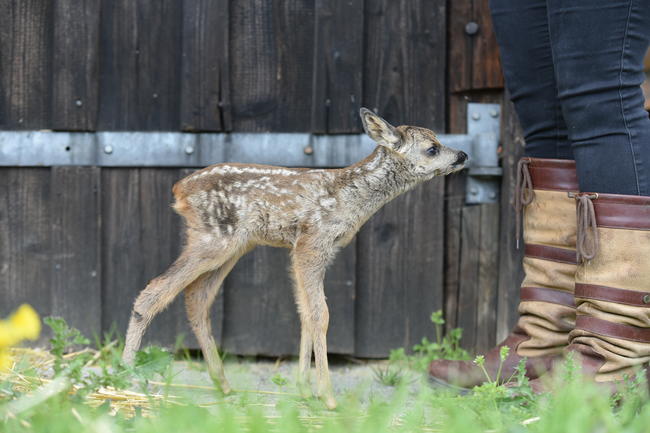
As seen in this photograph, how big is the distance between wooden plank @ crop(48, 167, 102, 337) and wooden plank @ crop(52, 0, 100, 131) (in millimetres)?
283

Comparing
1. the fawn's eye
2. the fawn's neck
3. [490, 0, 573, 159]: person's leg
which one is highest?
[490, 0, 573, 159]: person's leg

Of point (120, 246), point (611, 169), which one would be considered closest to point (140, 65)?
point (120, 246)

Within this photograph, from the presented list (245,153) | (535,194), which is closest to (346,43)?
(245,153)

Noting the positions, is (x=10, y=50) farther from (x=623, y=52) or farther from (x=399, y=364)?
(x=623, y=52)

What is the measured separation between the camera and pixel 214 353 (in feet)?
10.4

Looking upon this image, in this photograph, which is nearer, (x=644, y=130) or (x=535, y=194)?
(x=644, y=130)

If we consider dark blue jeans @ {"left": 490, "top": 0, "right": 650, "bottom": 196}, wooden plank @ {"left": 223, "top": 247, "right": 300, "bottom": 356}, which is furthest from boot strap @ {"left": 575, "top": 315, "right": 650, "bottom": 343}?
wooden plank @ {"left": 223, "top": 247, "right": 300, "bottom": 356}

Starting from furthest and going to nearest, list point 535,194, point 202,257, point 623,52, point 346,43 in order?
1. point 346,43
2. point 535,194
3. point 202,257
4. point 623,52

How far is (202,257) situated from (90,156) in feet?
4.25

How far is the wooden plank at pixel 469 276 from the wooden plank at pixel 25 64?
235cm

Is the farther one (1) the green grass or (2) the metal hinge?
(2) the metal hinge

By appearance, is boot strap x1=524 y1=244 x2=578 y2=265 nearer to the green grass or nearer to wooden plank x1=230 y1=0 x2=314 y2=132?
the green grass

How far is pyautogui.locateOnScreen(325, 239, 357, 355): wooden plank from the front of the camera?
4.00 m

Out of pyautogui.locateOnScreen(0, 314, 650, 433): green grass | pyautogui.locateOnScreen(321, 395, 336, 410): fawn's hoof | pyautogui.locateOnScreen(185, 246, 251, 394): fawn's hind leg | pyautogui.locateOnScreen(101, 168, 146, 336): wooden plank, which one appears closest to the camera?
pyautogui.locateOnScreen(0, 314, 650, 433): green grass
